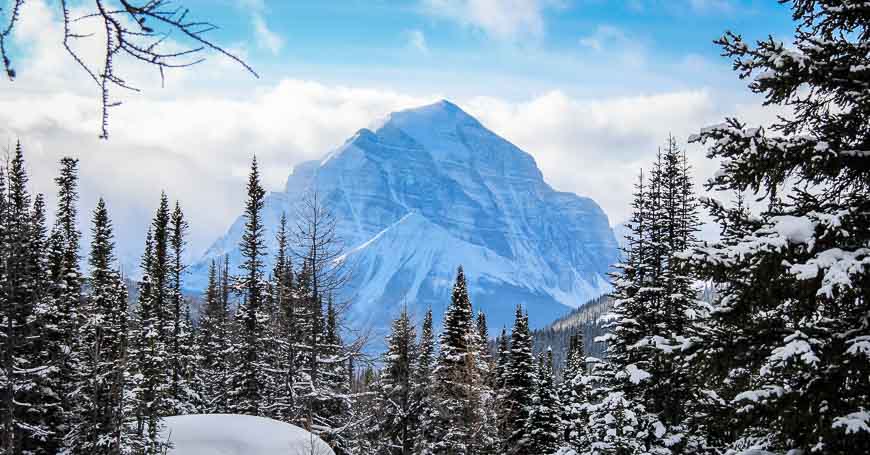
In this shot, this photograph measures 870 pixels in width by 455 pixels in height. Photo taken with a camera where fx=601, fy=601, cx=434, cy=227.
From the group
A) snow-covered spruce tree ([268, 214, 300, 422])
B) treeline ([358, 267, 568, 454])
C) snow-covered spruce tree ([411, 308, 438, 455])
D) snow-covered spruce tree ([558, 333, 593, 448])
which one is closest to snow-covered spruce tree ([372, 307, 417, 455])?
treeline ([358, 267, 568, 454])

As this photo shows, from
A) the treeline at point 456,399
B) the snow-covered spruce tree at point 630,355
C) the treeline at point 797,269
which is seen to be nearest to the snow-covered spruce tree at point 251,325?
the treeline at point 456,399

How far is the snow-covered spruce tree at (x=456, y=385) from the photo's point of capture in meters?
25.0

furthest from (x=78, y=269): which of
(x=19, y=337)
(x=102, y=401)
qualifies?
(x=19, y=337)

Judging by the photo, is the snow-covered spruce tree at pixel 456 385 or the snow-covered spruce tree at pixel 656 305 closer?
the snow-covered spruce tree at pixel 656 305

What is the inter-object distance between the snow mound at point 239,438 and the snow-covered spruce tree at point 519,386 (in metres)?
13.8

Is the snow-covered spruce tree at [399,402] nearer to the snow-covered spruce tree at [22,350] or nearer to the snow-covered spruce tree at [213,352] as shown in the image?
the snow-covered spruce tree at [22,350]

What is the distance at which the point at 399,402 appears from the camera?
2444 cm

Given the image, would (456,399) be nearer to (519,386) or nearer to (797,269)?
(519,386)

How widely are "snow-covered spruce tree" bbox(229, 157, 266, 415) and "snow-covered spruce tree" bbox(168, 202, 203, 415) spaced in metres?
2.62

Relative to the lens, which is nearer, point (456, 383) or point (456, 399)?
point (456, 383)

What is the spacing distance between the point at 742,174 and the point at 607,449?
1140 centimetres

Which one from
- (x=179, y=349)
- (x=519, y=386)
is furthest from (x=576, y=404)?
(x=179, y=349)

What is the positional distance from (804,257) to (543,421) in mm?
25233

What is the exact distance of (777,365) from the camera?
20.3 feet
